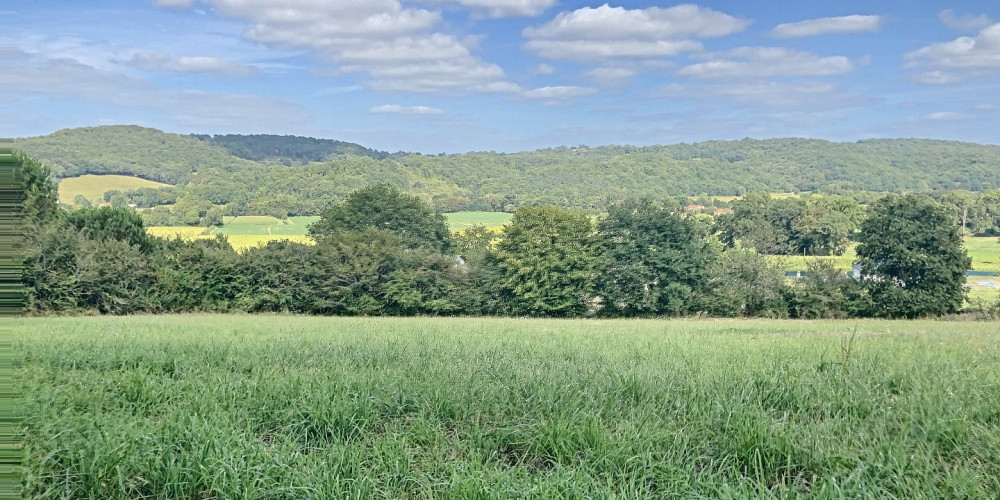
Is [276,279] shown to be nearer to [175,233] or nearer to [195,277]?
[195,277]

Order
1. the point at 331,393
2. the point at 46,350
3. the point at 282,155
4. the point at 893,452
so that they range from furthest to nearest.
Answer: the point at 282,155 → the point at 46,350 → the point at 331,393 → the point at 893,452

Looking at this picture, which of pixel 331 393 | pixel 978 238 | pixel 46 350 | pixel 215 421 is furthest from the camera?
pixel 978 238

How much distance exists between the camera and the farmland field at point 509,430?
11.8ft

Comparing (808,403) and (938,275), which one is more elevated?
(808,403)

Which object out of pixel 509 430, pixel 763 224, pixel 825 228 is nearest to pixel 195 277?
pixel 509 430

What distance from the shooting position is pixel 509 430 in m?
4.36

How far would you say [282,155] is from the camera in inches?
5148

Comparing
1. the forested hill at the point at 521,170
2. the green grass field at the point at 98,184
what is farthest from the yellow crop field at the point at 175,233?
the forested hill at the point at 521,170

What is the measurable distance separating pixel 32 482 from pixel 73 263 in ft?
127

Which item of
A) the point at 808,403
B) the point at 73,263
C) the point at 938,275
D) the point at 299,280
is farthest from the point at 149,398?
the point at 938,275

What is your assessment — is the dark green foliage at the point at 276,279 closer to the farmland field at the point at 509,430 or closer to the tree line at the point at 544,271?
the tree line at the point at 544,271

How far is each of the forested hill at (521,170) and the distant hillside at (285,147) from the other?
2.43 ft

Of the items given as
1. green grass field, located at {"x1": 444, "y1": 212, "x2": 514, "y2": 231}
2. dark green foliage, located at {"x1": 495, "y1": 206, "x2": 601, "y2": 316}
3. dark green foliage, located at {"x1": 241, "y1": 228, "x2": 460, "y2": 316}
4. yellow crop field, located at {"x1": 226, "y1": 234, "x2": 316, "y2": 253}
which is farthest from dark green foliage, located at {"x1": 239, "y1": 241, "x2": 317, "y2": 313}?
green grass field, located at {"x1": 444, "y1": 212, "x2": 514, "y2": 231}

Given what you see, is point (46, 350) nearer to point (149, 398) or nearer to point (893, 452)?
point (149, 398)
